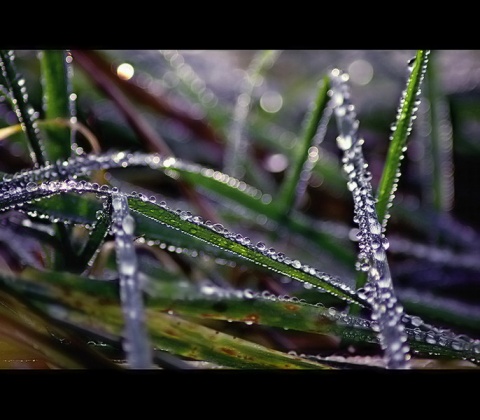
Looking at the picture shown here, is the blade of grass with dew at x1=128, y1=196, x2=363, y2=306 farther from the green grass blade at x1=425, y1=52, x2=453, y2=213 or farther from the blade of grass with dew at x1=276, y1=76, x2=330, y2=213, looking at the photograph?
the green grass blade at x1=425, y1=52, x2=453, y2=213

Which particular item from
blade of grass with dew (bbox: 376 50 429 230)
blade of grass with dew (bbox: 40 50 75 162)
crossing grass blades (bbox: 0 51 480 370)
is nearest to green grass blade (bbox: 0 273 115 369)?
crossing grass blades (bbox: 0 51 480 370)

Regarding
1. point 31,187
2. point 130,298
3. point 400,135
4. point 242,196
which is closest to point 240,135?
point 242,196

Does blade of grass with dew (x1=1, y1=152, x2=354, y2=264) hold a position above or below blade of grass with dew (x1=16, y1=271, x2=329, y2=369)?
above

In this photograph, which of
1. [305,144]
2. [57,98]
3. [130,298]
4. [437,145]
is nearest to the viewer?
[130,298]

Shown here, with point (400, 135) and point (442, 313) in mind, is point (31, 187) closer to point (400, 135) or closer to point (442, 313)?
point (400, 135)
